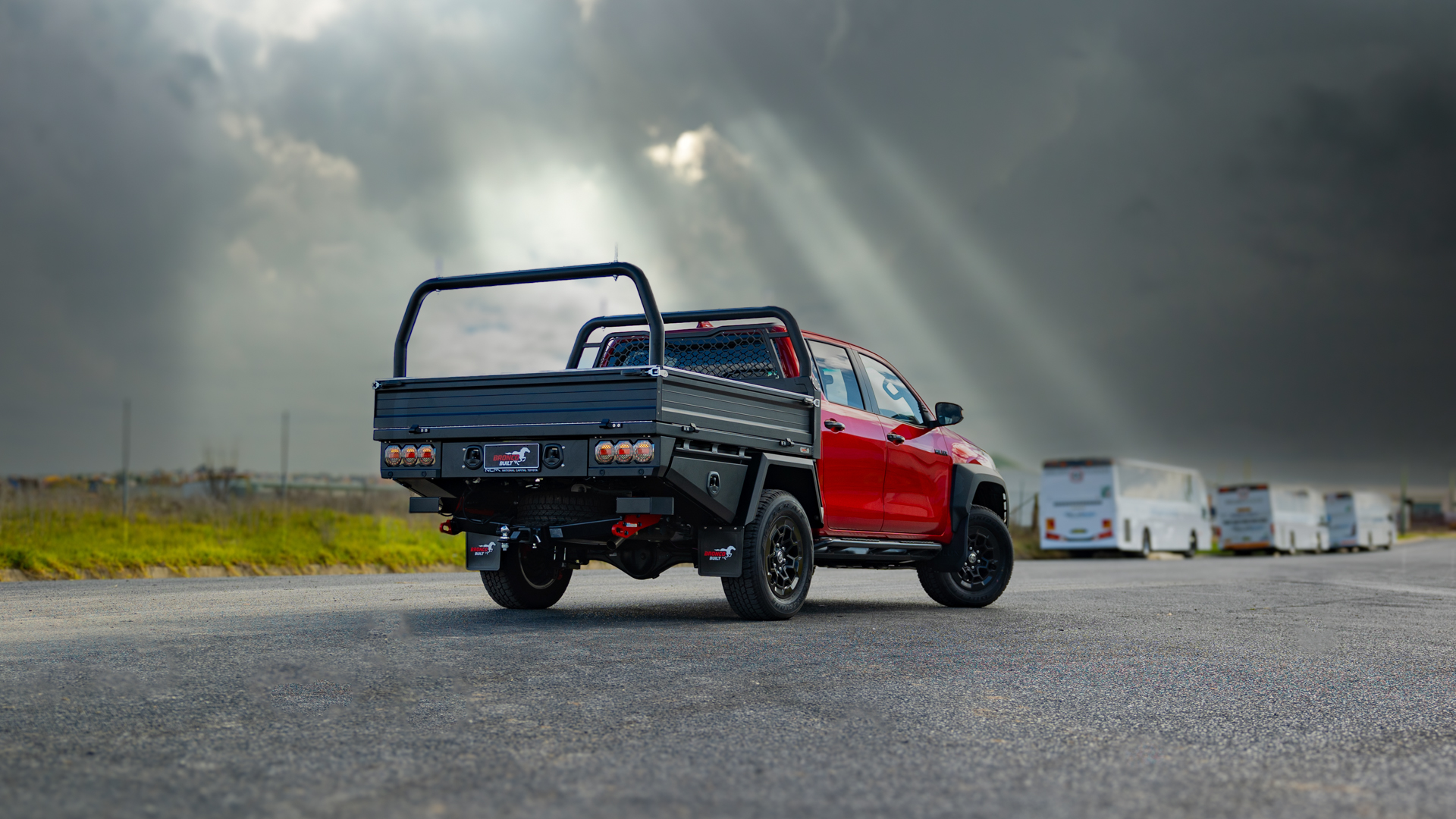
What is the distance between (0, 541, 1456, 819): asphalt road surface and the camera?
359 centimetres

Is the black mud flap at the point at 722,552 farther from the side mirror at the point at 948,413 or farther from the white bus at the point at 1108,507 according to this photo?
the white bus at the point at 1108,507

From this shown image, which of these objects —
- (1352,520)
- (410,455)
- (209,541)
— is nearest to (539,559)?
(410,455)

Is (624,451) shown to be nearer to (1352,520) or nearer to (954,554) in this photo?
(954,554)

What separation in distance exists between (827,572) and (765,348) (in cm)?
1010

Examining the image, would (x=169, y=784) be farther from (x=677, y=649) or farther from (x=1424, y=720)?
(x=1424, y=720)

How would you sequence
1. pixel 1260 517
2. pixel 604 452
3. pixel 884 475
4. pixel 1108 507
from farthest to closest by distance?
pixel 1260 517 → pixel 1108 507 → pixel 884 475 → pixel 604 452

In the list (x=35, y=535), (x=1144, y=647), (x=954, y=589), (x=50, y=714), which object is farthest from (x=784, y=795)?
(x=35, y=535)

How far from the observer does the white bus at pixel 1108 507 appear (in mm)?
33844

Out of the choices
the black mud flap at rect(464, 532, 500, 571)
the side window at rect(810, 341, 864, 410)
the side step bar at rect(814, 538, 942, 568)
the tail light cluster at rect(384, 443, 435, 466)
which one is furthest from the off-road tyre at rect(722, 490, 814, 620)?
the tail light cluster at rect(384, 443, 435, 466)

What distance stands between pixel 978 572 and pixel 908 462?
4.85 ft

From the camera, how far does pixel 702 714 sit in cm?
493

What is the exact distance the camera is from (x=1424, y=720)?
5.15 m

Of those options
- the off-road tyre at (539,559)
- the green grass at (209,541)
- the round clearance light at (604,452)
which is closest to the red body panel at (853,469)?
the off-road tyre at (539,559)

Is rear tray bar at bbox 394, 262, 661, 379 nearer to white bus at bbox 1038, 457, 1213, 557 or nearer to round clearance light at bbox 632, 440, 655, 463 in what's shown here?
round clearance light at bbox 632, 440, 655, 463
